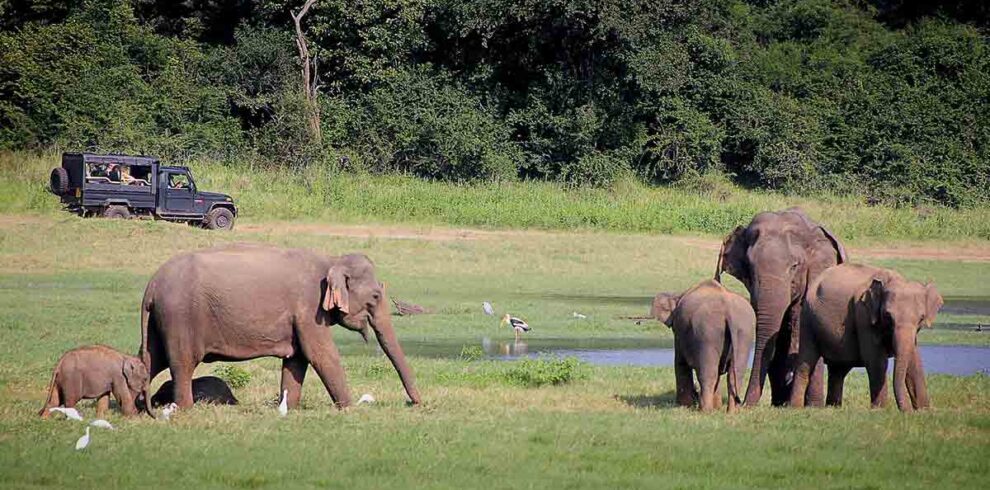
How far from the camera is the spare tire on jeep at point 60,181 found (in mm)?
38281

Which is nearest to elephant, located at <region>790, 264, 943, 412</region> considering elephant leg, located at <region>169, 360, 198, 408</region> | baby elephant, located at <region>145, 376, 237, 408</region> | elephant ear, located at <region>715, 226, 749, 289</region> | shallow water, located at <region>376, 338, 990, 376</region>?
elephant ear, located at <region>715, 226, 749, 289</region>

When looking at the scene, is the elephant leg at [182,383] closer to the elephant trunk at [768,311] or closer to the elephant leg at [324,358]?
the elephant leg at [324,358]

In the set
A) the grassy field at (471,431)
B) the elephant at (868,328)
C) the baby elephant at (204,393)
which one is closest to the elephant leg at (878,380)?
the elephant at (868,328)

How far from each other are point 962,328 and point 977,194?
2062cm

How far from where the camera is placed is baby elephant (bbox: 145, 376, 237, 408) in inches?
625

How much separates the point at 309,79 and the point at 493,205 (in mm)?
13193

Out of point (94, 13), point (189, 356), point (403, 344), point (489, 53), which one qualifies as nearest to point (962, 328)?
point (403, 344)

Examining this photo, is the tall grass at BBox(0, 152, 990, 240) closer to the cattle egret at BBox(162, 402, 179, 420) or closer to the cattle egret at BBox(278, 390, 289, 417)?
the cattle egret at BBox(278, 390, 289, 417)

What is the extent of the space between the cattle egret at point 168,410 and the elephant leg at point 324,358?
5.08 ft

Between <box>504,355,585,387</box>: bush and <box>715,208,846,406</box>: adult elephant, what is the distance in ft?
8.73

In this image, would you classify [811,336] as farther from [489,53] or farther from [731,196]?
[489,53]

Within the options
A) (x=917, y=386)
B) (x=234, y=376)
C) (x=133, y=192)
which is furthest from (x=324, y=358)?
(x=133, y=192)

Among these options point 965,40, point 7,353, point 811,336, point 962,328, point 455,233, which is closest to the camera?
point 811,336

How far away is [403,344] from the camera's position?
24391 mm
